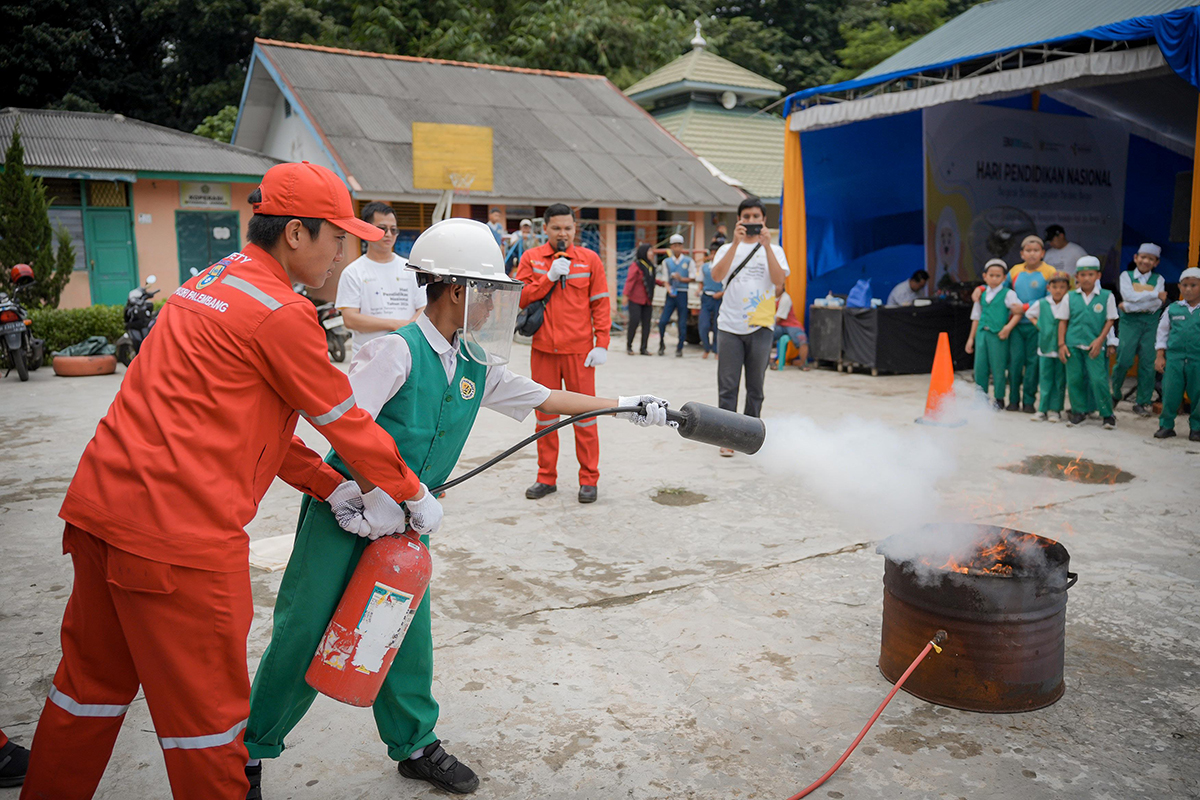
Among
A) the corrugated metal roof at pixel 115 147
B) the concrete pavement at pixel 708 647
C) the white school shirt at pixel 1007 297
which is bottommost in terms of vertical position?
the concrete pavement at pixel 708 647

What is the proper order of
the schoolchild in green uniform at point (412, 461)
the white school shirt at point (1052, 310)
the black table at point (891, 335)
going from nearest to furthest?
the schoolchild in green uniform at point (412, 461) < the white school shirt at point (1052, 310) < the black table at point (891, 335)

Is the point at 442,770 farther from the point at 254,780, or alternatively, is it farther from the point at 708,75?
the point at 708,75

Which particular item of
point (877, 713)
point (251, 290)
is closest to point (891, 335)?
point (877, 713)

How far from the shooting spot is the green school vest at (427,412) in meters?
2.79

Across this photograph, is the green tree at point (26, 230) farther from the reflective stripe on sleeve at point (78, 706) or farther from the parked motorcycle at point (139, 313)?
the reflective stripe on sleeve at point (78, 706)

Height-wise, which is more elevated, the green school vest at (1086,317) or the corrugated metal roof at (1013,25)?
the corrugated metal roof at (1013,25)

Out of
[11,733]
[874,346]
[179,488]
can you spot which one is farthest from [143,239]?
[179,488]

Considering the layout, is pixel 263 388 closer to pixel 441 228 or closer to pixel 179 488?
pixel 179 488

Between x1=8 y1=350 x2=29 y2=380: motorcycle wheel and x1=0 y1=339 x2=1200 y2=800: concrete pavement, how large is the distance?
5.91 meters

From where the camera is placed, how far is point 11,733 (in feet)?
10.7

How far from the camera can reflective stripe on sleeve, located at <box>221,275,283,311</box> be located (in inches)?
90.4

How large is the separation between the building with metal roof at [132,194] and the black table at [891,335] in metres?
13.2

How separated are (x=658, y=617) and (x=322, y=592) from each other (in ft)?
6.94

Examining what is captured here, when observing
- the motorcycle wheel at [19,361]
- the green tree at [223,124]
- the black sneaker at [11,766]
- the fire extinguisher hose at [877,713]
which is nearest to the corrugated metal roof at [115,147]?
the green tree at [223,124]
